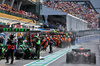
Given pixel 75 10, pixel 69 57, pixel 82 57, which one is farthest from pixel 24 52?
pixel 75 10

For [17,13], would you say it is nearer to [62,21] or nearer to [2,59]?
[2,59]

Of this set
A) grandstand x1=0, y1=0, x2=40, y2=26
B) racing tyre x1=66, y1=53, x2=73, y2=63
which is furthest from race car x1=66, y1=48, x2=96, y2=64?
grandstand x1=0, y1=0, x2=40, y2=26

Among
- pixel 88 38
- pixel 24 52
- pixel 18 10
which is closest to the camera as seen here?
pixel 24 52

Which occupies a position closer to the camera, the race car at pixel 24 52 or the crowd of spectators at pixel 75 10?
the race car at pixel 24 52

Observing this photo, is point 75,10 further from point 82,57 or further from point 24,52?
point 82,57

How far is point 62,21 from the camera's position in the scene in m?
64.6

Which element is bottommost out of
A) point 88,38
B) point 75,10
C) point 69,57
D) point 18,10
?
point 88,38

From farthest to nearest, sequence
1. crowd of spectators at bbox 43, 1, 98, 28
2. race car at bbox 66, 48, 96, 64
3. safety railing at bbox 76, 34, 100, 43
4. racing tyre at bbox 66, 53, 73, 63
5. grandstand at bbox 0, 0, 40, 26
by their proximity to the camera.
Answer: crowd of spectators at bbox 43, 1, 98, 28 → safety railing at bbox 76, 34, 100, 43 → grandstand at bbox 0, 0, 40, 26 → racing tyre at bbox 66, 53, 73, 63 → race car at bbox 66, 48, 96, 64

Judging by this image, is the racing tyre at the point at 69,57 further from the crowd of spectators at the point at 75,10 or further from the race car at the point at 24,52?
the crowd of spectators at the point at 75,10

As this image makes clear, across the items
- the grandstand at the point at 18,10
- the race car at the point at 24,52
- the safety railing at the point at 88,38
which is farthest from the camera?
the safety railing at the point at 88,38

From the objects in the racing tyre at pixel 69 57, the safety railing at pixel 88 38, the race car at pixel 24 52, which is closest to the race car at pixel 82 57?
the racing tyre at pixel 69 57

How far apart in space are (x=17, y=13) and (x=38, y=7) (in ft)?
52.5

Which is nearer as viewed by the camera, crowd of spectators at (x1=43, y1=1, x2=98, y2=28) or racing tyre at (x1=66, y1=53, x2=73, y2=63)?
racing tyre at (x1=66, y1=53, x2=73, y2=63)

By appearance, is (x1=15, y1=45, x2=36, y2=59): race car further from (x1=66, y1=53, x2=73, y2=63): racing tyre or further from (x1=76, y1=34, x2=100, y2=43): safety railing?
(x1=76, y1=34, x2=100, y2=43): safety railing
